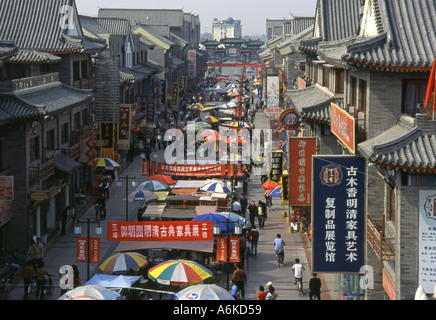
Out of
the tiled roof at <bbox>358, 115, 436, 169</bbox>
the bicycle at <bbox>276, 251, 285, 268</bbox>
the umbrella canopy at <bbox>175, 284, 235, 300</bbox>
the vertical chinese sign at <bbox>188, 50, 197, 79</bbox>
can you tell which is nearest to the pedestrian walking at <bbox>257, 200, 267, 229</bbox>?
the bicycle at <bbox>276, 251, 285, 268</bbox>

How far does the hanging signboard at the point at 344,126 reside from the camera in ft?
75.9

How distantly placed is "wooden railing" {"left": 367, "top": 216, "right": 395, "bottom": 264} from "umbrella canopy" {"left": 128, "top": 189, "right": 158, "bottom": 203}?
679 inches

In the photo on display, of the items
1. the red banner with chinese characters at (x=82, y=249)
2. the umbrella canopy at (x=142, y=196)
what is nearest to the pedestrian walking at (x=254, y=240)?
the umbrella canopy at (x=142, y=196)

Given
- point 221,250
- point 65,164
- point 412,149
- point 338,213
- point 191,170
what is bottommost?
point 221,250

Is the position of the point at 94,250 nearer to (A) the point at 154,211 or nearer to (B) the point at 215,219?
(B) the point at 215,219

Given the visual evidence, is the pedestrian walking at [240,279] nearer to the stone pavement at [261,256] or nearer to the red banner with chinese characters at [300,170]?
the stone pavement at [261,256]

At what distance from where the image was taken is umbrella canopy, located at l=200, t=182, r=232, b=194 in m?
39.1

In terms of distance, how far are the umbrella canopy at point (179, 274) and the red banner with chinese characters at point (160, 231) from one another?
289 cm

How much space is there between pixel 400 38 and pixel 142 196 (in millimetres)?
18457

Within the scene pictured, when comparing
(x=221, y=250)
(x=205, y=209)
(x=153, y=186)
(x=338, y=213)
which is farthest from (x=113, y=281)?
(x=153, y=186)

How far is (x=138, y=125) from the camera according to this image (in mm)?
65562

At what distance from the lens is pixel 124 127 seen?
52.4 meters

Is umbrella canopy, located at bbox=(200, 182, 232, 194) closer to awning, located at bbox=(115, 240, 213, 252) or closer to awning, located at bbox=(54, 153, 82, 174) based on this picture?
awning, located at bbox=(54, 153, 82, 174)
